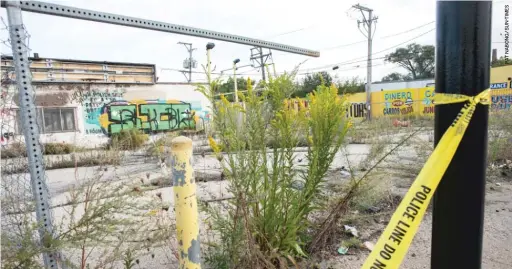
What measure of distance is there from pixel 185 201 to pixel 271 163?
127cm

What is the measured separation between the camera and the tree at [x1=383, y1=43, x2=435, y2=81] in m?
52.6

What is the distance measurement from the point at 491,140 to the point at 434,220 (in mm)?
6050

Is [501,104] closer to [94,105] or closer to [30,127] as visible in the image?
[30,127]

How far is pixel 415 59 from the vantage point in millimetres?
54406

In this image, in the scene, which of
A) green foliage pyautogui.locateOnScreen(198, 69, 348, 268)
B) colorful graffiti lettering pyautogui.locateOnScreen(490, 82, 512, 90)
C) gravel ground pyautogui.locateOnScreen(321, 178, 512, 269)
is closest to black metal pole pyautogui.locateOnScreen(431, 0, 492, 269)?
green foliage pyautogui.locateOnScreen(198, 69, 348, 268)

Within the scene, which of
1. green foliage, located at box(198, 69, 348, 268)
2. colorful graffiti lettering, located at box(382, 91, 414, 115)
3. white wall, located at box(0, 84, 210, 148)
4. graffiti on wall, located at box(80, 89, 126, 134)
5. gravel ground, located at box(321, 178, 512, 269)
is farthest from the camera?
colorful graffiti lettering, located at box(382, 91, 414, 115)

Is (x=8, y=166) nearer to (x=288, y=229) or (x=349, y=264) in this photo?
(x=288, y=229)

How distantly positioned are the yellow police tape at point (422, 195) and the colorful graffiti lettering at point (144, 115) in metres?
19.9

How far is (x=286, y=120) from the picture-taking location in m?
2.41

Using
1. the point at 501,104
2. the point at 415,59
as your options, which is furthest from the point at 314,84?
the point at 415,59

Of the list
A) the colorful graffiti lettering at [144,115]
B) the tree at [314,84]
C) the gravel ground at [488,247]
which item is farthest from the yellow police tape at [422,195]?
the colorful graffiti lettering at [144,115]

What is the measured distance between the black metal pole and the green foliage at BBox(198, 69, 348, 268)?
45.7 inches

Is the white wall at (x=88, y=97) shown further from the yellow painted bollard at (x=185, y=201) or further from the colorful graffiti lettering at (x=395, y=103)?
the colorful graffiti lettering at (x=395, y=103)

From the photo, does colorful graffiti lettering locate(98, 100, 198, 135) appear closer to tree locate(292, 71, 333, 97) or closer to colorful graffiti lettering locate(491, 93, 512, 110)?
tree locate(292, 71, 333, 97)
